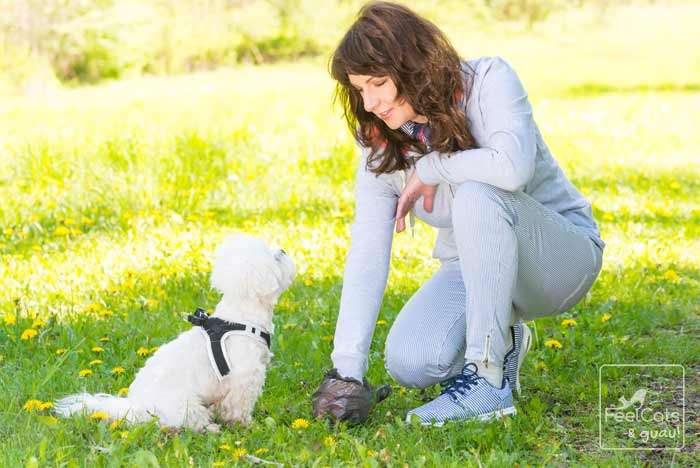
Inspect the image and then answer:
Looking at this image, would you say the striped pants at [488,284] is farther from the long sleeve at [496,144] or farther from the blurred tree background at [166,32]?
the blurred tree background at [166,32]

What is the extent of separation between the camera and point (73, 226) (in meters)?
6.50

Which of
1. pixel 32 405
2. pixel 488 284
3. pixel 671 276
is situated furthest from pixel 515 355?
pixel 671 276

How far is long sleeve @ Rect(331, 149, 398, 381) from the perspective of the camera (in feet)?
11.6

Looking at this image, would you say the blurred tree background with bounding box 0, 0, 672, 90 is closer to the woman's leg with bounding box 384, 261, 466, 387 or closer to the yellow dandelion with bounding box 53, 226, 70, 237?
the yellow dandelion with bounding box 53, 226, 70, 237

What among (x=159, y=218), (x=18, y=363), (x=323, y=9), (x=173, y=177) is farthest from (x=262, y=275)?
(x=323, y=9)

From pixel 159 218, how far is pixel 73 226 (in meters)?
0.56

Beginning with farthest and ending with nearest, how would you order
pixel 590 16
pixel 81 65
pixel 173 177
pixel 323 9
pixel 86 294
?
pixel 590 16 → pixel 323 9 → pixel 81 65 → pixel 173 177 → pixel 86 294

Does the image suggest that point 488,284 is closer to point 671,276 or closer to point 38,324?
point 38,324

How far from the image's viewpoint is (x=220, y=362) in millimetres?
3412

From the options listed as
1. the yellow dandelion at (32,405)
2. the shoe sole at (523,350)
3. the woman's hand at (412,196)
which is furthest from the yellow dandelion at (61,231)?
the shoe sole at (523,350)

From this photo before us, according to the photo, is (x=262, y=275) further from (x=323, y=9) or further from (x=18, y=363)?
(x=323, y=9)

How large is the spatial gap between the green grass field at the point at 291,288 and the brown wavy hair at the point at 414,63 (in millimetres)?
1034

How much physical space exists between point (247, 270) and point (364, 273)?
0.49m

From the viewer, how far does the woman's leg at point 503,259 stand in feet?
10.9
